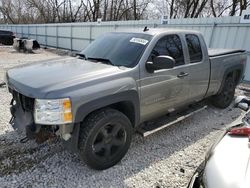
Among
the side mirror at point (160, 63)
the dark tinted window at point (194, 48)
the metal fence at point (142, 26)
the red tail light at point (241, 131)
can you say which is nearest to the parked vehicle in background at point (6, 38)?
the metal fence at point (142, 26)

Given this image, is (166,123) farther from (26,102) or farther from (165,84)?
(26,102)

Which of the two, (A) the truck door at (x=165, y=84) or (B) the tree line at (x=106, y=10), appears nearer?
(A) the truck door at (x=165, y=84)

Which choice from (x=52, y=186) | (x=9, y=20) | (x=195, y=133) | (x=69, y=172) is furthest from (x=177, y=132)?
(x=9, y=20)

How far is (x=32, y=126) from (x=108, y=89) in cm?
106


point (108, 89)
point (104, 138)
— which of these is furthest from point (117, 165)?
point (108, 89)

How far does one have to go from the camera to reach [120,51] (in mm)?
3809

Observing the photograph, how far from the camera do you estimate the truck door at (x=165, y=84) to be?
11.9ft

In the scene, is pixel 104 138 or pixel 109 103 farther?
pixel 104 138

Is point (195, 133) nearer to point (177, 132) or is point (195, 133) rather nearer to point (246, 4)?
point (177, 132)

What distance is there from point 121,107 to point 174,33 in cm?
170

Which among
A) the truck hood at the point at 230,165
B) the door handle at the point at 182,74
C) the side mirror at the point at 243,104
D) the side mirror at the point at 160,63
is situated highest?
the side mirror at the point at 160,63

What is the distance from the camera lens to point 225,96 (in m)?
5.92

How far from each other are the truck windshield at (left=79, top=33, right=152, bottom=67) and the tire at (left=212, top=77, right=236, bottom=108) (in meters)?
2.86

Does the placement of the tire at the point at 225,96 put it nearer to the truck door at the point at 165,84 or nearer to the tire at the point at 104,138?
the truck door at the point at 165,84
